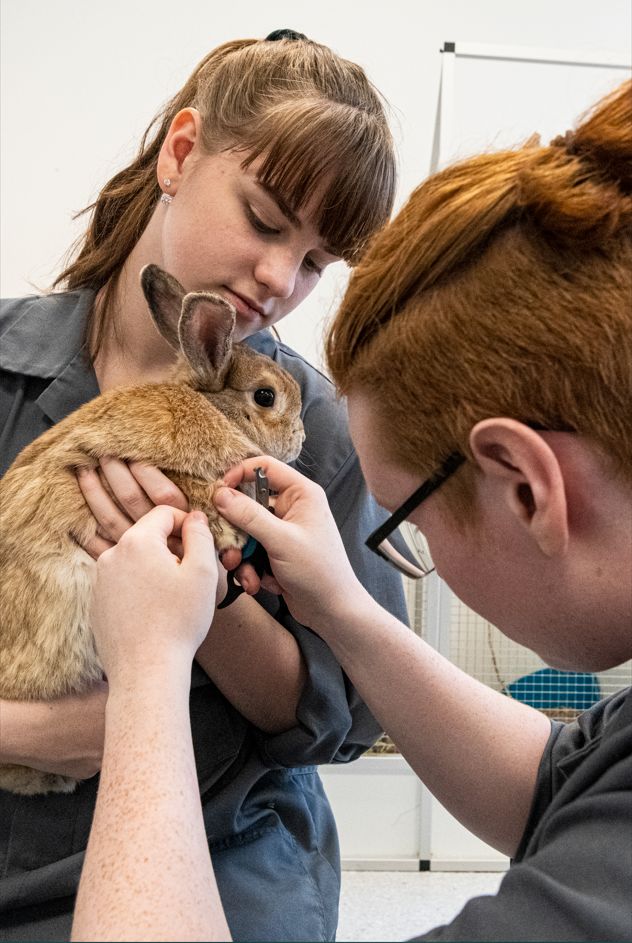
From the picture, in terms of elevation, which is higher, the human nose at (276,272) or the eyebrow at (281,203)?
Result: the eyebrow at (281,203)

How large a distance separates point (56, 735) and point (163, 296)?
2.10 ft

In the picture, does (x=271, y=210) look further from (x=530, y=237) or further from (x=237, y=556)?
(x=530, y=237)

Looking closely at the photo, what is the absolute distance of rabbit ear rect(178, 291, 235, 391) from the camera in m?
1.27

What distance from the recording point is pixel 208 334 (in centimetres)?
136

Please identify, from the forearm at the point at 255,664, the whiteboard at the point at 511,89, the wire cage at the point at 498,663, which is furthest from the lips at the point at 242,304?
the wire cage at the point at 498,663

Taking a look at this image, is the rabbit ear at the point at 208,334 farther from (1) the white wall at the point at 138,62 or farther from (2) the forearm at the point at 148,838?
(1) the white wall at the point at 138,62

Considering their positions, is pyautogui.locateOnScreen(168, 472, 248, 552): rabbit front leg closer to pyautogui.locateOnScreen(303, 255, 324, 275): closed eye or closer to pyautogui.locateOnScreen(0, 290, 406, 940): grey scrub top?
pyautogui.locateOnScreen(0, 290, 406, 940): grey scrub top

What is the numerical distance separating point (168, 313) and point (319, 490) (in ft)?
1.18

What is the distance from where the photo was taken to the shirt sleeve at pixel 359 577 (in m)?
1.42

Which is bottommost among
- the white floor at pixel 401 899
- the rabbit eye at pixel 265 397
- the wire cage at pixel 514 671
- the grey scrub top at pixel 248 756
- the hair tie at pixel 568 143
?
the white floor at pixel 401 899

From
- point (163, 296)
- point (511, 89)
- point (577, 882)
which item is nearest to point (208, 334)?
point (163, 296)

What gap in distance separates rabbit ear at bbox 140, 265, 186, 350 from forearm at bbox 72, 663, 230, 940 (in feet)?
2.20

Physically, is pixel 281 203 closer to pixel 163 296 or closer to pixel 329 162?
pixel 329 162

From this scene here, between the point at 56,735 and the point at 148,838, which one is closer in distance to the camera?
the point at 148,838
